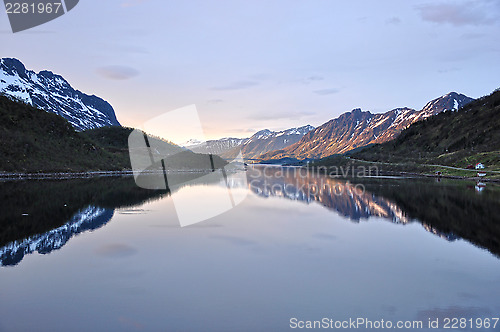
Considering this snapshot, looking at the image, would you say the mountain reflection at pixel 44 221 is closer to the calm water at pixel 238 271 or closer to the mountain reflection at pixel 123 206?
the mountain reflection at pixel 123 206

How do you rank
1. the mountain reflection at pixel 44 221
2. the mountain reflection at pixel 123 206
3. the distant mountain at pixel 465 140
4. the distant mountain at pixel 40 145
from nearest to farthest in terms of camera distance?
the mountain reflection at pixel 44 221 < the mountain reflection at pixel 123 206 < the distant mountain at pixel 40 145 < the distant mountain at pixel 465 140

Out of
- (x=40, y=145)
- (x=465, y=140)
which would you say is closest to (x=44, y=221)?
(x=40, y=145)

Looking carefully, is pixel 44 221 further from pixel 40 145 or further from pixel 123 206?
pixel 40 145

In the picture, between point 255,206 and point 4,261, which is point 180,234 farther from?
point 255,206

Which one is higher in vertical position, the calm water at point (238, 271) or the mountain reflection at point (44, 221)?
the mountain reflection at point (44, 221)

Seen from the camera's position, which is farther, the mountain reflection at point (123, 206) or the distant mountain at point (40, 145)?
the distant mountain at point (40, 145)

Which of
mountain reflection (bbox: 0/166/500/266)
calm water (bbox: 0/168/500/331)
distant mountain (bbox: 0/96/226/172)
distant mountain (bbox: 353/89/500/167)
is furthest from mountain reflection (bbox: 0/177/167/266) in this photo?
distant mountain (bbox: 353/89/500/167)

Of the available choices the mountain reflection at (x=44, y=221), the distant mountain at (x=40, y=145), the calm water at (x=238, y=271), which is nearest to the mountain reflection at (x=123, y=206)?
the mountain reflection at (x=44, y=221)

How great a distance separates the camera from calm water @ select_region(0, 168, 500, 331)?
1288 cm

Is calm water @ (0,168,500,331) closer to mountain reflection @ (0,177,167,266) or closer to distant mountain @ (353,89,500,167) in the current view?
mountain reflection @ (0,177,167,266)

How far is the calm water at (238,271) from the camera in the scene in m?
12.9

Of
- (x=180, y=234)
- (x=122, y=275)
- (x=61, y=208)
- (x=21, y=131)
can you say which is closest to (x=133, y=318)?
(x=122, y=275)

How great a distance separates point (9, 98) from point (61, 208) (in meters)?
131

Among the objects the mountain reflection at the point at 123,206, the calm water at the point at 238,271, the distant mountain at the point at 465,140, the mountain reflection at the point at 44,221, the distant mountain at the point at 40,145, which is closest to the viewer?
the calm water at the point at 238,271
